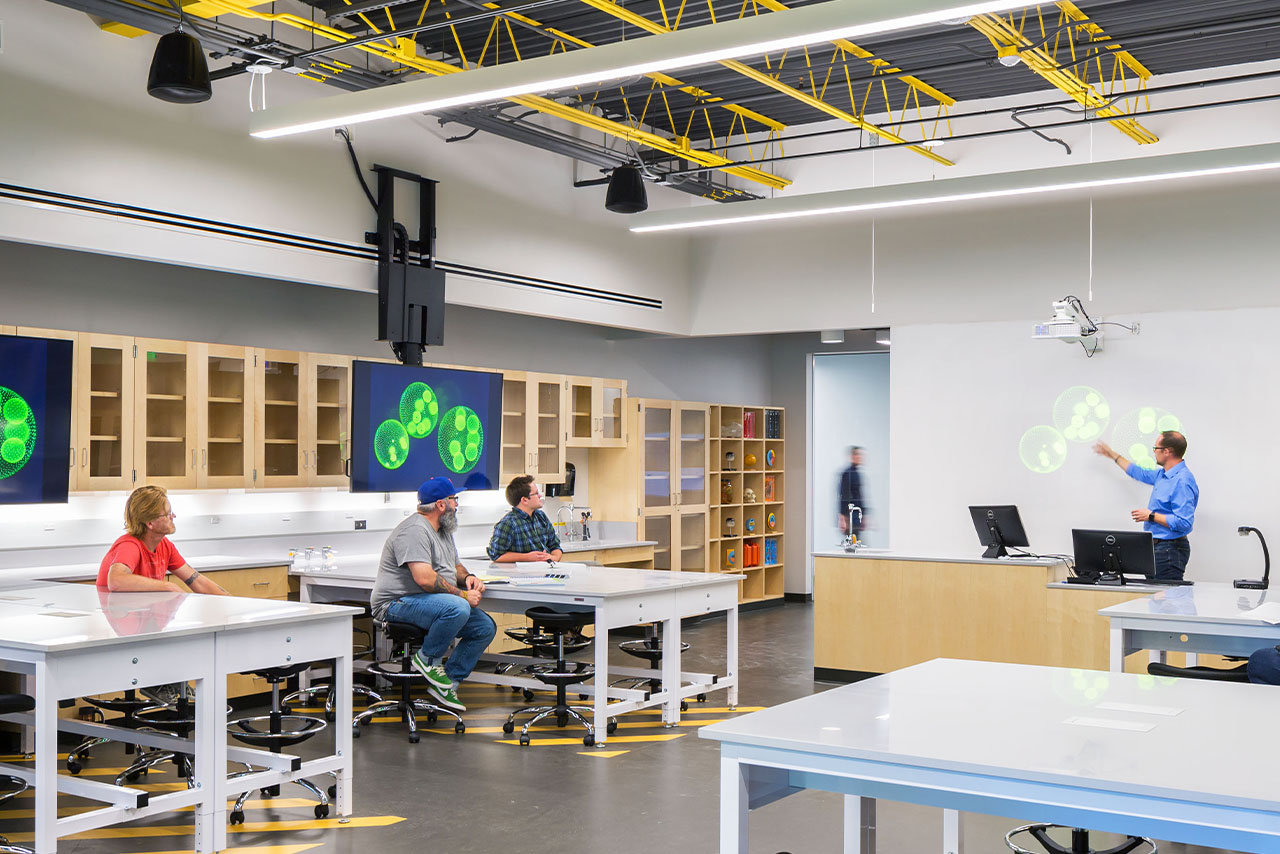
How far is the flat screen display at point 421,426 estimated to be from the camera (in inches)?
309

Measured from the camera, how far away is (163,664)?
4.36m

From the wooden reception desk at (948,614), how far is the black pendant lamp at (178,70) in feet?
16.3

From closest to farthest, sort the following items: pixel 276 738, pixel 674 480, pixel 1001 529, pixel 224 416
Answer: pixel 276 738
pixel 224 416
pixel 1001 529
pixel 674 480

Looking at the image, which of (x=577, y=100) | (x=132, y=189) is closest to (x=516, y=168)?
(x=577, y=100)

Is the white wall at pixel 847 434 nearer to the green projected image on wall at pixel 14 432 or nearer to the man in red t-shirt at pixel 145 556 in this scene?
the man in red t-shirt at pixel 145 556

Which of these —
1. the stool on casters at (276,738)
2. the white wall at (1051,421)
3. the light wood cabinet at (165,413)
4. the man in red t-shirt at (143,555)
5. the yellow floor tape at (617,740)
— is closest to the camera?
the stool on casters at (276,738)

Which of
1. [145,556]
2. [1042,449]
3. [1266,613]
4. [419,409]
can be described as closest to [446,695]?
[145,556]

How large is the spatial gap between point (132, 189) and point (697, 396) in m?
6.81

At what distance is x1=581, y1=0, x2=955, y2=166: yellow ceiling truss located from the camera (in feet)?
20.5

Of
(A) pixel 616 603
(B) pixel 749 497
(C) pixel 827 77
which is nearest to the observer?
(A) pixel 616 603

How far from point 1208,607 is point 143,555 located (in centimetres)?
503

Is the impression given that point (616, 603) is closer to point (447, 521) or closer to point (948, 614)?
point (447, 521)

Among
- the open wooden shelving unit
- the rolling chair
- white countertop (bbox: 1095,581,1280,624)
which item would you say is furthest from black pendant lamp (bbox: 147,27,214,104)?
the open wooden shelving unit

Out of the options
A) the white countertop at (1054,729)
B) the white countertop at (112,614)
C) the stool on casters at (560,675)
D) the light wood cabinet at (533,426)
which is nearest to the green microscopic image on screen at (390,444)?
the light wood cabinet at (533,426)
